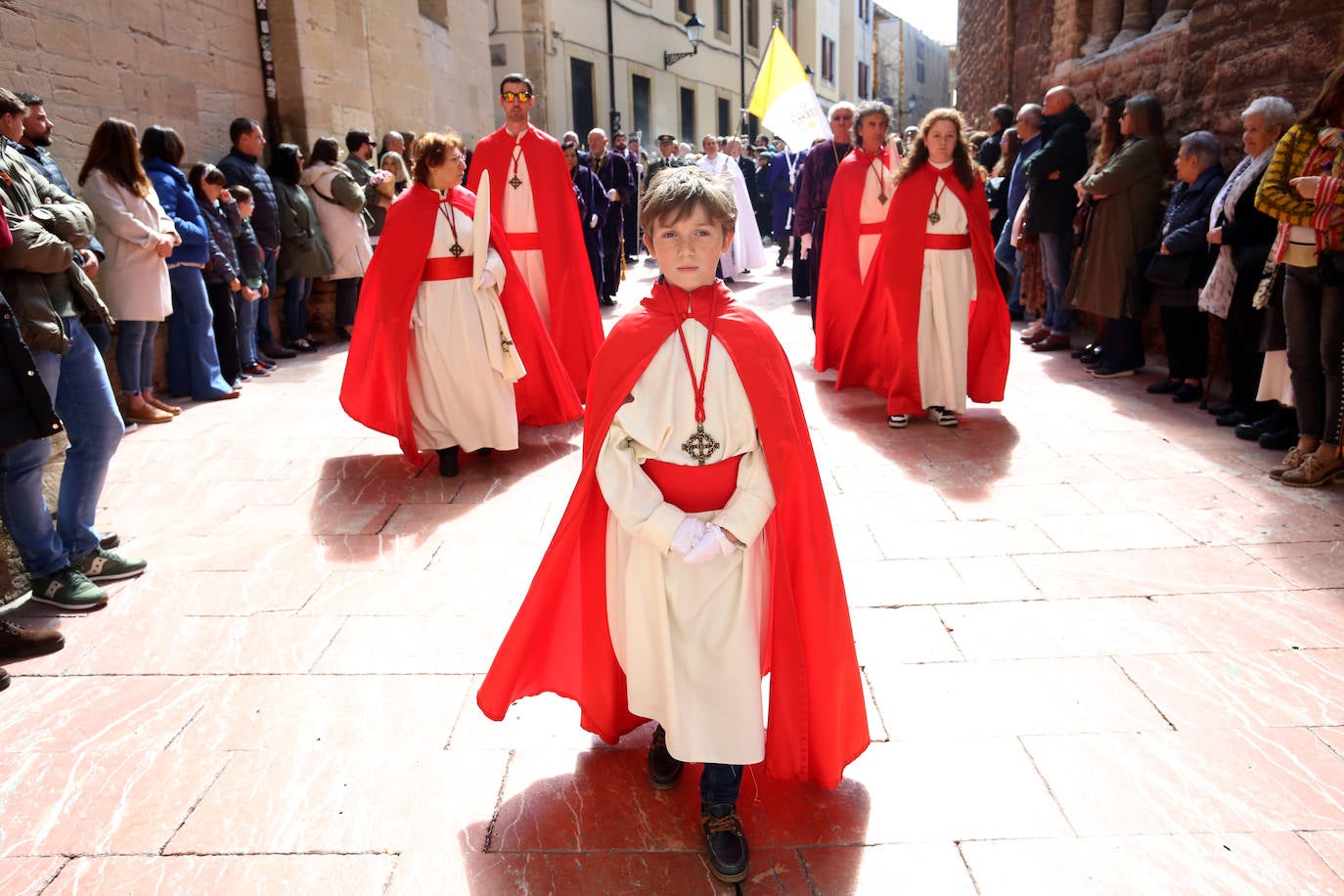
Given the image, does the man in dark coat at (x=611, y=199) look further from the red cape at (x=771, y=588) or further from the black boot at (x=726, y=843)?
the black boot at (x=726, y=843)

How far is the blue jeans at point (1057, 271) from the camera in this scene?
8.79 meters

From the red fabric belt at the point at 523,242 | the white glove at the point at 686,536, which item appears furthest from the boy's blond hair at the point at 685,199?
the red fabric belt at the point at 523,242

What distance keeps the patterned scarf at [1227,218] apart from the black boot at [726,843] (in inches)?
205

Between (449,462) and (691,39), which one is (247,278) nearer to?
(449,462)

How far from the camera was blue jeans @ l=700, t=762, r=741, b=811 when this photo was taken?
2.40 metres

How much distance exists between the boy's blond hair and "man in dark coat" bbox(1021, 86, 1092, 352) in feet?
21.8

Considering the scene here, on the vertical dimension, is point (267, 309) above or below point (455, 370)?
above

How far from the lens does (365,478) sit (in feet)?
18.4

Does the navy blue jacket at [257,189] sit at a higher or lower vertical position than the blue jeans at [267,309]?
higher

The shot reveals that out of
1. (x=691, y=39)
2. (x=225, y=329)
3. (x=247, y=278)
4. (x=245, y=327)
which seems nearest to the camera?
→ (x=225, y=329)

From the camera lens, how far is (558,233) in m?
6.72

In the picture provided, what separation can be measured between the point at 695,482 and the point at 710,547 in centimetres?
20

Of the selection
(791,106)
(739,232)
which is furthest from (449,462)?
(739,232)

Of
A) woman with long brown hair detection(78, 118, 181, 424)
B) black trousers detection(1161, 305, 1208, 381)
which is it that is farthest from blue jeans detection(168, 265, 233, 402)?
black trousers detection(1161, 305, 1208, 381)
